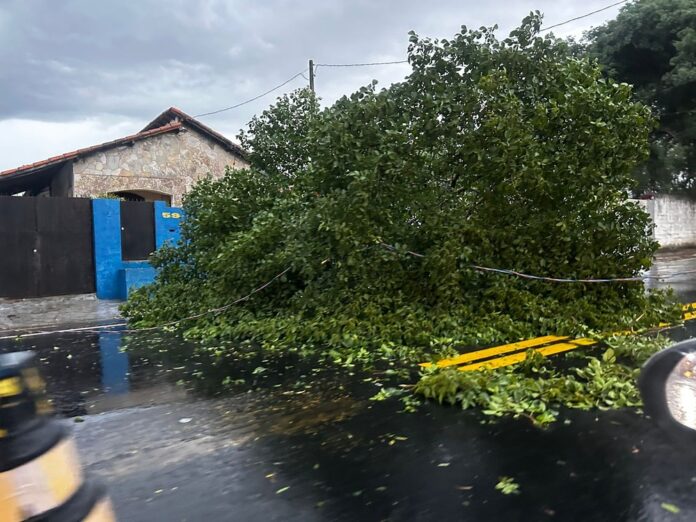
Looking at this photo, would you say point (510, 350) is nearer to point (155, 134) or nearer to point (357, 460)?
point (357, 460)

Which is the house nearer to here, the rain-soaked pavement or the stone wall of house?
the stone wall of house

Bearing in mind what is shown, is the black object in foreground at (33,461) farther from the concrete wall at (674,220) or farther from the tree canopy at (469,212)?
the concrete wall at (674,220)

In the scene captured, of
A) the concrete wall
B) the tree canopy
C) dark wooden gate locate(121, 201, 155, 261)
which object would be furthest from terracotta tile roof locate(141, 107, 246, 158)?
the concrete wall

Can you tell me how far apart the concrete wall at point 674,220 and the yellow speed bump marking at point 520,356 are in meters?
18.7

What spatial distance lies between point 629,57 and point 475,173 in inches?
637

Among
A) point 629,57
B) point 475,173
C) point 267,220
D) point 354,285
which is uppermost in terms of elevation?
point 629,57

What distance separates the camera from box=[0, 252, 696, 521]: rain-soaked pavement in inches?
113

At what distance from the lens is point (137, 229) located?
1436 centimetres

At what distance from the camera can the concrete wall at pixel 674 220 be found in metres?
22.9

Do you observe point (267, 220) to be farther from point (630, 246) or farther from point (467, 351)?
point (630, 246)

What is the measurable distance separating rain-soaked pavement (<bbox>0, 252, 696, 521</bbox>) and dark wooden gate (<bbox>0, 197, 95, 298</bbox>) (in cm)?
904

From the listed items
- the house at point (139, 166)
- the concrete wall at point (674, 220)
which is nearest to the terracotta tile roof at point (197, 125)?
the house at point (139, 166)

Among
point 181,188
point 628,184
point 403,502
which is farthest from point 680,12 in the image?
point 403,502

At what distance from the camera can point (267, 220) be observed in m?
8.30
